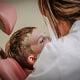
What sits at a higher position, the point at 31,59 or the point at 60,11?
the point at 60,11

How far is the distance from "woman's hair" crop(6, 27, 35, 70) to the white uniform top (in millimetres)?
75

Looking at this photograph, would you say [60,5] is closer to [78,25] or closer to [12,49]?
[78,25]

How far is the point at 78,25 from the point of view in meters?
1.34

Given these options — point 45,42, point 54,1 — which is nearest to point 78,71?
point 45,42

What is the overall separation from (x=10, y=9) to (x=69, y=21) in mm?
342

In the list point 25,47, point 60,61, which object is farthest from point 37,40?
point 60,61

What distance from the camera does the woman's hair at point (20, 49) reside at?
128 centimetres

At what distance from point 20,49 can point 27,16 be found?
208 mm

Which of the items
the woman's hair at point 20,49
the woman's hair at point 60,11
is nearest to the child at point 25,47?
the woman's hair at point 20,49

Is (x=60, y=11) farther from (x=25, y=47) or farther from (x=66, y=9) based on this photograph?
(x=25, y=47)

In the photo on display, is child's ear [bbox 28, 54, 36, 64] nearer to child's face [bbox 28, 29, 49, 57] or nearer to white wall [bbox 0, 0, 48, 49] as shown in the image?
child's face [bbox 28, 29, 49, 57]

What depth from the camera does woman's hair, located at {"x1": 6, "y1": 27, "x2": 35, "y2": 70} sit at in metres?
1.28

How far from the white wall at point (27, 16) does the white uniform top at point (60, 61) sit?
15 centimetres

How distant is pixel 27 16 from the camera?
4.52ft
